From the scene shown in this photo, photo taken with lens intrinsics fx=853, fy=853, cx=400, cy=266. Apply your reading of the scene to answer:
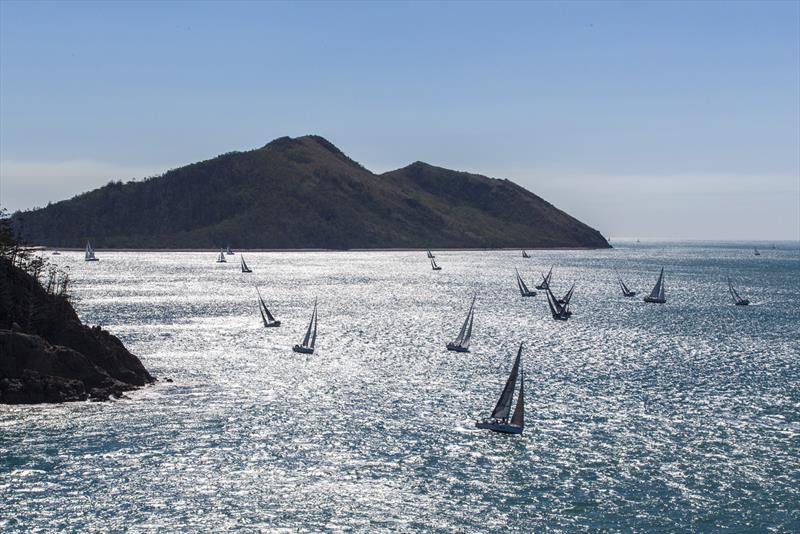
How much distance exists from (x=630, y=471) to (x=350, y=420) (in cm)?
1715

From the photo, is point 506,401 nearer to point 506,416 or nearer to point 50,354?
point 506,416

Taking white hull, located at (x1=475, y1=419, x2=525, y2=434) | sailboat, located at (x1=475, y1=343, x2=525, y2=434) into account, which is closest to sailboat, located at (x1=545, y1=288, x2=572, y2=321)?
sailboat, located at (x1=475, y1=343, x2=525, y2=434)

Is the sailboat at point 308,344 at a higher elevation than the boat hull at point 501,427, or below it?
higher

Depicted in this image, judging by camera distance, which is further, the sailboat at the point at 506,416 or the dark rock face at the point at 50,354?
the dark rock face at the point at 50,354

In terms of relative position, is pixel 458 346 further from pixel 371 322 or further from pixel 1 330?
pixel 1 330

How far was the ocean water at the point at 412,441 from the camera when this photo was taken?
118ft

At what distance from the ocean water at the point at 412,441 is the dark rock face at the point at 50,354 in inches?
68.1

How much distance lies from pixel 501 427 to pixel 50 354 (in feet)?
94.4

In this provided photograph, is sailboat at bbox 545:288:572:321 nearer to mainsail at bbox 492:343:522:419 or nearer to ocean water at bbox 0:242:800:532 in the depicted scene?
ocean water at bbox 0:242:800:532

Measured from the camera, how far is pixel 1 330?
175ft

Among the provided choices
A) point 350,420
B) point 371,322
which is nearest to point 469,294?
point 371,322

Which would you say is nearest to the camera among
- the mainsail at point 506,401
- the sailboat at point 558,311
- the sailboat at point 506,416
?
the sailboat at point 506,416

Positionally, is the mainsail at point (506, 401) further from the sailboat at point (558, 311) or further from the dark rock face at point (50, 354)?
the sailboat at point (558, 311)

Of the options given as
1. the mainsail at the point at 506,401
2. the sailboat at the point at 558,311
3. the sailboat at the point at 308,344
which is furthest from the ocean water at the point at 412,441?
the sailboat at the point at 558,311
